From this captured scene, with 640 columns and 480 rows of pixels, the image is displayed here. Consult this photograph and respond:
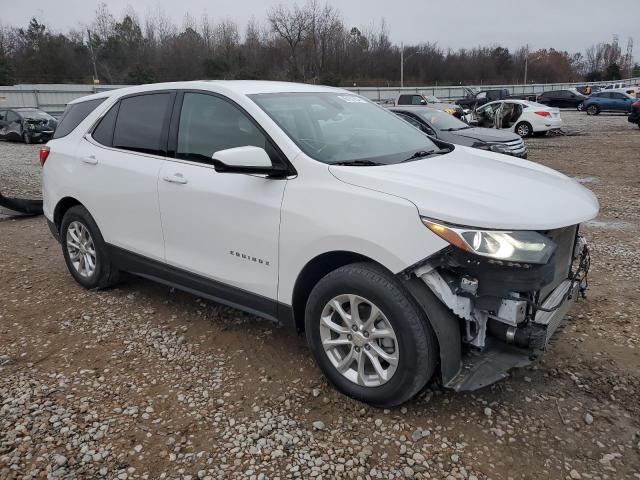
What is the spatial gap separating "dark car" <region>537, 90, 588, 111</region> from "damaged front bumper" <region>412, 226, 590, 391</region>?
36438 mm

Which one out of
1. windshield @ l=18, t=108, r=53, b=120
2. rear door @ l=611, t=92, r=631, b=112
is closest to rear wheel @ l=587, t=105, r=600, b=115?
rear door @ l=611, t=92, r=631, b=112

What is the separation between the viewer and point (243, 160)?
2934mm

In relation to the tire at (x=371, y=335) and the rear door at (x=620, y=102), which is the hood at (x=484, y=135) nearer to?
the tire at (x=371, y=335)

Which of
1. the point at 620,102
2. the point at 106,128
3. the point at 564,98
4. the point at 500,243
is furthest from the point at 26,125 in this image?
the point at 564,98

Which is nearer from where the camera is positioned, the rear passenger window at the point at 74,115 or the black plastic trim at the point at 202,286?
the black plastic trim at the point at 202,286

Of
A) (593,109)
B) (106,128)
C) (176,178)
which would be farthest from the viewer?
(593,109)

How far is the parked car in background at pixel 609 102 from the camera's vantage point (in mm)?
29281

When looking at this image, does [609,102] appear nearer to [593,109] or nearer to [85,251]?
[593,109]

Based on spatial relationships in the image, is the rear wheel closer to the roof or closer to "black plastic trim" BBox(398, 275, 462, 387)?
the roof

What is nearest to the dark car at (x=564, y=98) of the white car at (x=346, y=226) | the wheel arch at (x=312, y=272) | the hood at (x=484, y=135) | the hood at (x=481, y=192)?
the hood at (x=484, y=135)

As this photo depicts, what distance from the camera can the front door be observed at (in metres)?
3.15

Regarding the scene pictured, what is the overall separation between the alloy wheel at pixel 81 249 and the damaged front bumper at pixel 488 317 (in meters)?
3.29

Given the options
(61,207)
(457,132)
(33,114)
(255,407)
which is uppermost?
(33,114)

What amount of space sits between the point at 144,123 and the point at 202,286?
1435 millimetres
